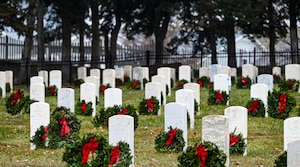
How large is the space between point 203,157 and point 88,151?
1683mm

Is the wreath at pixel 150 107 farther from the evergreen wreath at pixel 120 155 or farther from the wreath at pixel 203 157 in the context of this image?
the wreath at pixel 203 157

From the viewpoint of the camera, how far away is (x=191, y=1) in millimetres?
38500

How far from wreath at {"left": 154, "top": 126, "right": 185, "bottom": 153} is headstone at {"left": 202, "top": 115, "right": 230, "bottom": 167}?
6.54ft

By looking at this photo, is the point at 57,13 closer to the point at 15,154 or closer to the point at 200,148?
the point at 15,154

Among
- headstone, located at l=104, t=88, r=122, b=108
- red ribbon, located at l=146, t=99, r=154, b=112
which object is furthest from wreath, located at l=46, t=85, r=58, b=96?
headstone, located at l=104, t=88, r=122, b=108

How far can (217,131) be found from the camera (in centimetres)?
Result: 1117

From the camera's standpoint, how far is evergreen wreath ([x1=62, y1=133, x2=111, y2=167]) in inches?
406

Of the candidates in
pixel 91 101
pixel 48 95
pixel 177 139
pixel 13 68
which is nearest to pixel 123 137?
pixel 177 139

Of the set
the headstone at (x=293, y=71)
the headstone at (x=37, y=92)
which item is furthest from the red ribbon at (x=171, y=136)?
the headstone at (x=293, y=71)

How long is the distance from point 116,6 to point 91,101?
62.4 ft

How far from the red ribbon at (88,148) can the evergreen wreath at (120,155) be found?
1.34ft

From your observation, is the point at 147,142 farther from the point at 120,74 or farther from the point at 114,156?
the point at 120,74

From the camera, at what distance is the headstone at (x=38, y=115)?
13.7m

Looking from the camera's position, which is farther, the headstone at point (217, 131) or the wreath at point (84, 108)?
the wreath at point (84, 108)
